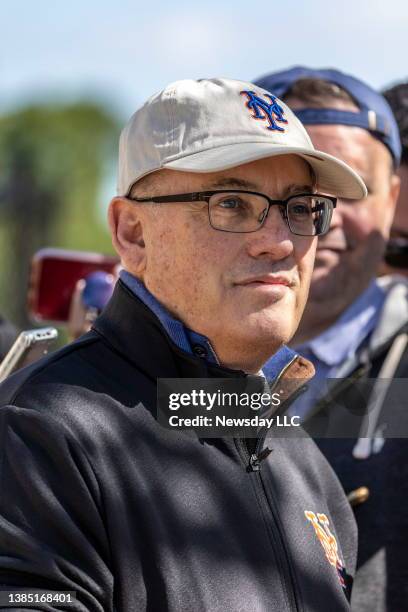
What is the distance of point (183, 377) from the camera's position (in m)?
2.21

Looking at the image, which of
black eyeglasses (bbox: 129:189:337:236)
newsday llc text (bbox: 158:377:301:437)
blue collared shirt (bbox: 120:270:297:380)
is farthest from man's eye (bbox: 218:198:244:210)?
newsday llc text (bbox: 158:377:301:437)

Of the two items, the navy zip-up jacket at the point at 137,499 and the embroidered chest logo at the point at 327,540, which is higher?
the navy zip-up jacket at the point at 137,499

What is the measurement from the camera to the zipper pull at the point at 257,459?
7.30 ft

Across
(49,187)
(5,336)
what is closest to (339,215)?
(5,336)

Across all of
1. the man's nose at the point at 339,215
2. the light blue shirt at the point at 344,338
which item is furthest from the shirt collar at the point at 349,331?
the man's nose at the point at 339,215

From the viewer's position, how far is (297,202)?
232 centimetres

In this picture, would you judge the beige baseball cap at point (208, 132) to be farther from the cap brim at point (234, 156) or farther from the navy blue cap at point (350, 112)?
the navy blue cap at point (350, 112)

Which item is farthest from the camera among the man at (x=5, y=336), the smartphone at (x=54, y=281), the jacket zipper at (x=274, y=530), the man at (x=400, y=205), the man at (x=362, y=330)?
the smartphone at (x=54, y=281)

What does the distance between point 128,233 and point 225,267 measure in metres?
0.26

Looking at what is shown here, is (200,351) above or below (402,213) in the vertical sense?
above

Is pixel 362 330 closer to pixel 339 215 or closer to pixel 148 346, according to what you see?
pixel 339 215

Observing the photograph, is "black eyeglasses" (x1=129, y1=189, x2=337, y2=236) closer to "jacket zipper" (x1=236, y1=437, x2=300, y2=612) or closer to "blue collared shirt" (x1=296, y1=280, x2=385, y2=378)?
"jacket zipper" (x1=236, y1=437, x2=300, y2=612)

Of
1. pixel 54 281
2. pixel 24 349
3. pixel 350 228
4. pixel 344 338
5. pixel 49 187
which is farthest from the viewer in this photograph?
pixel 49 187

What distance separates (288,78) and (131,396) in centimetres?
191
